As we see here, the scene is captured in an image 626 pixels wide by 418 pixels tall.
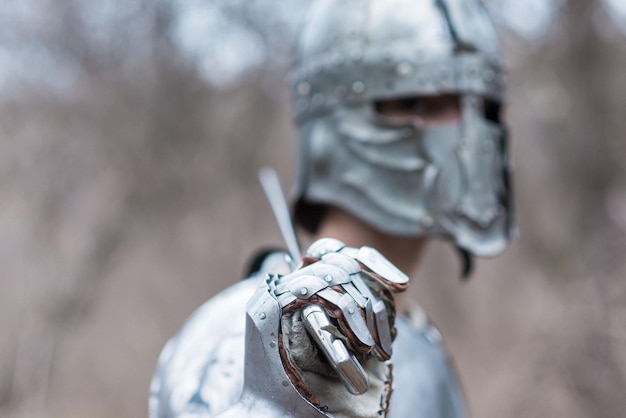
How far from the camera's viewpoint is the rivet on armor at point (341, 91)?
6.15 ft

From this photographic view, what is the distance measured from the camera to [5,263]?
215 inches

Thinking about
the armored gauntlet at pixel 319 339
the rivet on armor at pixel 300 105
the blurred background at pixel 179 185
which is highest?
the armored gauntlet at pixel 319 339

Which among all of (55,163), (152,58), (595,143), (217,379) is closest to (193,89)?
(152,58)

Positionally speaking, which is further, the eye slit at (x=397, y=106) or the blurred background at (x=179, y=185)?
the blurred background at (x=179, y=185)

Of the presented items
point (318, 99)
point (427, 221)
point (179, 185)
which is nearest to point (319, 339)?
point (427, 221)

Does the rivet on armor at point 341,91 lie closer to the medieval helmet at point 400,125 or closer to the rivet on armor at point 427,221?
the medieval helmet at point 400,125

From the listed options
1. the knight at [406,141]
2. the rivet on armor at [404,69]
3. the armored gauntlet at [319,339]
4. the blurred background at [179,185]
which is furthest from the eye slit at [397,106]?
the blurred background at [179,185]

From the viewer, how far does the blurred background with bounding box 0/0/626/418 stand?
16.3 feet

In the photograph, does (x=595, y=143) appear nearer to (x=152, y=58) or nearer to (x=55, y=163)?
(x=152, y=58)

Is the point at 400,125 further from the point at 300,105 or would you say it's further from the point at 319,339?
the point at 319,339

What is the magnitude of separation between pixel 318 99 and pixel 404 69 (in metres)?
0.23

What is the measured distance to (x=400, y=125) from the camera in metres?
1.86

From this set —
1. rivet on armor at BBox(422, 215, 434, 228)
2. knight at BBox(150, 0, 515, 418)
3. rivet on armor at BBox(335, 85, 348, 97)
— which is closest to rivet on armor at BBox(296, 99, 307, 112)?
knight at BBox(150, 0, 515, 418)

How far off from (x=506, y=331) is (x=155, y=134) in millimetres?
3289
